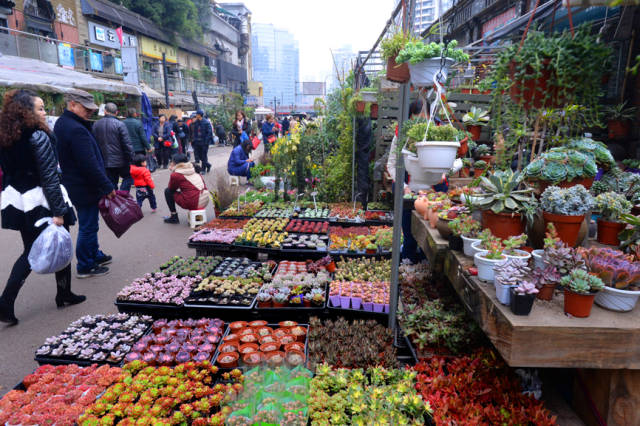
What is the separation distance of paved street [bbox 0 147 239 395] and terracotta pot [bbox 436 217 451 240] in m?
3.39

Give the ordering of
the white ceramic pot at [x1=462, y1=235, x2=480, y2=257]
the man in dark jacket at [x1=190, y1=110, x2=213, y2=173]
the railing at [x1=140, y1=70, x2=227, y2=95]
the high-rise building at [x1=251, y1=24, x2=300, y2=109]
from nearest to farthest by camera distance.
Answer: the white ceramic pot at [x1=462, y1=235, x2=480, y2=257] < the man in dark jacket at [x1=190, y1=110, x2=213, y2=173] < the railing at [x1=140, y1=70, x2=227, y2=95] < the high-rise building at [x1=251, y1=24, x2=300, y2=109]

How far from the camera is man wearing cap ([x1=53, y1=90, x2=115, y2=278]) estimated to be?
408 cm

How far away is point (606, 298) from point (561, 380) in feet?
3.24

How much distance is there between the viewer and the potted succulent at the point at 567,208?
1.97 m

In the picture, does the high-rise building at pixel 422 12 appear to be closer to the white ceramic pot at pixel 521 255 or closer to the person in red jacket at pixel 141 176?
the white ceramic pot at pixel 521 255

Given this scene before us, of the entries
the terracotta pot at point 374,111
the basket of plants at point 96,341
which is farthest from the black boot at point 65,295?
the terracotta pot at point 374,111

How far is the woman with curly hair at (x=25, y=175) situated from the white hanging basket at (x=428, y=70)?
10.7 ft

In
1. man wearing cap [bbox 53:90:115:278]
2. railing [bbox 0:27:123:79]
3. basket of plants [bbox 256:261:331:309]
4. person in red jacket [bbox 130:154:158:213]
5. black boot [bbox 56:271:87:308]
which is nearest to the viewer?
basket of plants [bbox 256:261:331:309]

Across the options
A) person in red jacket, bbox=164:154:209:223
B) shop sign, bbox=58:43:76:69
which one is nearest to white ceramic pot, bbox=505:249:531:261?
person in red jacket, bbox=164:154:209:223

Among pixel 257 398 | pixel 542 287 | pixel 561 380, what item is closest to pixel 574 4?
pixel 542 287

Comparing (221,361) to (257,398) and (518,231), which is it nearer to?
(257,398)

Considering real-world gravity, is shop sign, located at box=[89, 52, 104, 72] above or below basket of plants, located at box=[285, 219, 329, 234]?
above

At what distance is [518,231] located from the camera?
87.3 inches

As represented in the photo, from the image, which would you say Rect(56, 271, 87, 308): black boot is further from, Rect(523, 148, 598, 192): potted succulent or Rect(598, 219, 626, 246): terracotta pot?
Rect(598, 219, 626, 246): terracotta pot
